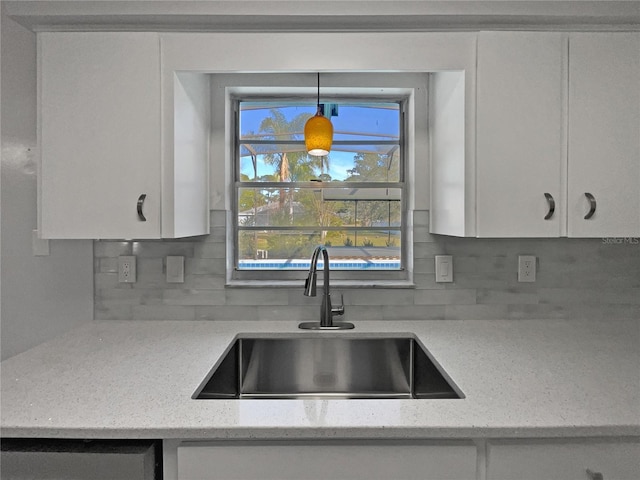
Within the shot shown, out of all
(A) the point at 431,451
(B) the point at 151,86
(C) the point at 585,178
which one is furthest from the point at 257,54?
(A) the point at 431,451

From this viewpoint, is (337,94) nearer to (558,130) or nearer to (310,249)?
(310,249)

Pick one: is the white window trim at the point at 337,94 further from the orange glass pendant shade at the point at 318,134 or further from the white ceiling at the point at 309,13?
the white ceiling at the point at 309,13

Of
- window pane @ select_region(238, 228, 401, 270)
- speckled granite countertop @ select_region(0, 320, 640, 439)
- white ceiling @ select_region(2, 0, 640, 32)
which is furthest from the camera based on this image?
window pane @ select_region(238, 228, 401, 270)

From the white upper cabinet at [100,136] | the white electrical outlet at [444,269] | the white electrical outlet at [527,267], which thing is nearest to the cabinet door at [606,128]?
the white electrical outlet at [527,267]

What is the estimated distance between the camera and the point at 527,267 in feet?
6.19

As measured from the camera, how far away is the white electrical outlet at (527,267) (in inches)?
74.3

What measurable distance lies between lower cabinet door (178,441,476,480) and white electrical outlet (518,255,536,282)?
3.49 ft

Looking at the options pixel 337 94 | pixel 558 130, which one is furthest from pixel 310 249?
pixel 558 130

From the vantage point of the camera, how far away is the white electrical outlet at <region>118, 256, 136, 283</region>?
1872mm

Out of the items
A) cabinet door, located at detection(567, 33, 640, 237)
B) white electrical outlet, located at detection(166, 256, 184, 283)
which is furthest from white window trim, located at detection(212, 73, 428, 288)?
cabinet door, located at detection(567, 33, 640, 237)

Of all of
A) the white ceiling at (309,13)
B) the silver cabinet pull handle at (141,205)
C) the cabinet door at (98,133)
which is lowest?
the silver cabinet pull handle at (141,205)

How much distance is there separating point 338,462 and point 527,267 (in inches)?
49.8

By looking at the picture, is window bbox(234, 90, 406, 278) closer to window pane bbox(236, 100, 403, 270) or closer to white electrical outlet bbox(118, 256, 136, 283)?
window pane bbox(236, 100, 403, 270)

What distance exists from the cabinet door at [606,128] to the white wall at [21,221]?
1.80 meters
